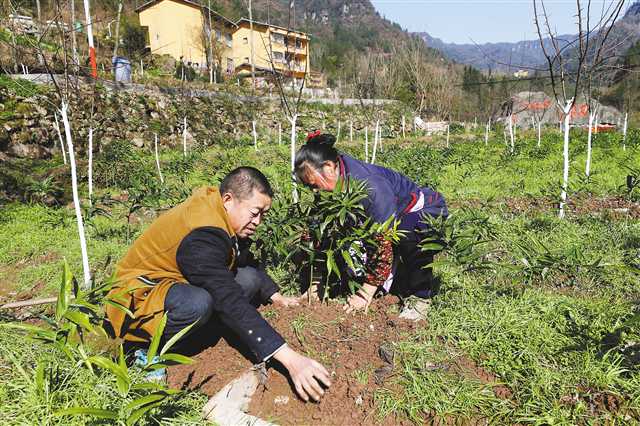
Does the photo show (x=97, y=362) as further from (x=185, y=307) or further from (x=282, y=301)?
(x=282, y=301)

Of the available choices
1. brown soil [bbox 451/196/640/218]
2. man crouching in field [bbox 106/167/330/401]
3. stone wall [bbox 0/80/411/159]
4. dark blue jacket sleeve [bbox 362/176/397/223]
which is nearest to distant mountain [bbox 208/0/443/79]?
stone wall [bbox 0/80/411/159]

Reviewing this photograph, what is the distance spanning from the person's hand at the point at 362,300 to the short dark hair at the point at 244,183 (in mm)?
971

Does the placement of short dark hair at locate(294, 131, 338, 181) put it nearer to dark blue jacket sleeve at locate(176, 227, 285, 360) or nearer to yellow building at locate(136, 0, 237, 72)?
dark blue jacket sleeve at locate(176, 227, 285, 360)

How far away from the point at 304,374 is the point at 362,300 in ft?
2.94

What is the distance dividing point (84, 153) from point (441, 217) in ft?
37.1

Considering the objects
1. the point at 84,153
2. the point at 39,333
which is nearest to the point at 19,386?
the point at 39,333

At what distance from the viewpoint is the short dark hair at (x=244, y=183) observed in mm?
1993

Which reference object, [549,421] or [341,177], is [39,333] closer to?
[341,177]

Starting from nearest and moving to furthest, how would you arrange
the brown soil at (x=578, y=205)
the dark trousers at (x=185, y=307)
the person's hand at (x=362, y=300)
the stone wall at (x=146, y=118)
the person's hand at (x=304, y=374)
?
the person's hand at (x=304, y=374) < the dark trousers at (x=185, y=307) < the person's hand at (x=362, y=300) < the brown soil at (x=578, y=205) < the stone wall at (x=146, y=118)

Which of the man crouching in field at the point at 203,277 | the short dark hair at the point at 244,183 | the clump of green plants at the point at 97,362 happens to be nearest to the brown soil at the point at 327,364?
the man crouching in field at the point at 203,277

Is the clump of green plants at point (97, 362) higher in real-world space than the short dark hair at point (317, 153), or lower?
lower

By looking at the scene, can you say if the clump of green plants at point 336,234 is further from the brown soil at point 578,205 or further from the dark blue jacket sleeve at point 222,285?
the brown soil at point 578,205

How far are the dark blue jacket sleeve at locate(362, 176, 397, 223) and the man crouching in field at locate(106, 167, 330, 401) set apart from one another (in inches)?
26.5

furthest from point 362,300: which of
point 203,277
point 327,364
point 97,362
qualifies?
point 97,362
